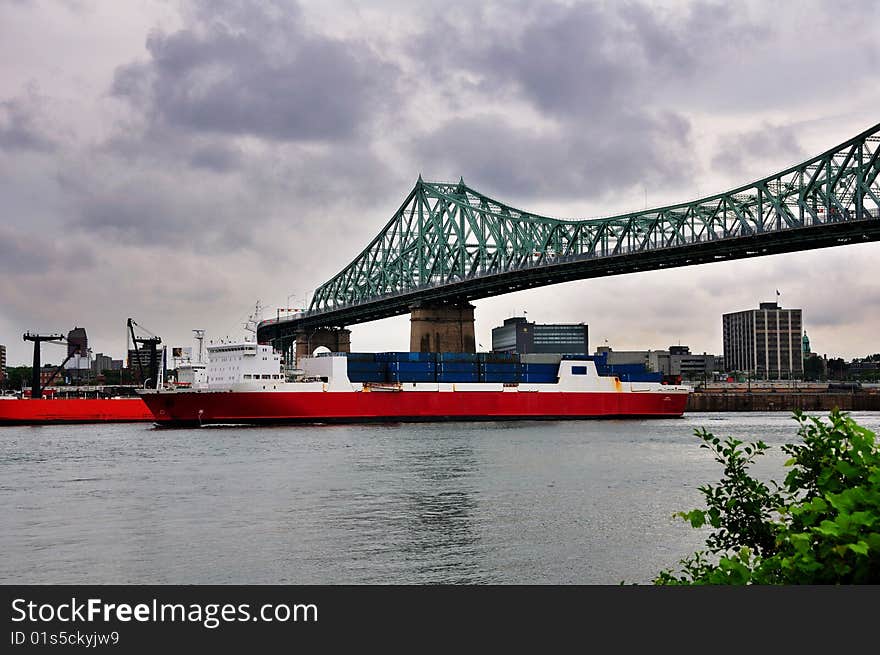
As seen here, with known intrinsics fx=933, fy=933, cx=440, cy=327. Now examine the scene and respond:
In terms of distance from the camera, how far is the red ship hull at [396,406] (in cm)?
5034

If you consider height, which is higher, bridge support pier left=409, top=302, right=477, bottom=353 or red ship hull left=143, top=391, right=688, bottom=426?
bridge support pier left=409, top=302, right=477, bottom=353

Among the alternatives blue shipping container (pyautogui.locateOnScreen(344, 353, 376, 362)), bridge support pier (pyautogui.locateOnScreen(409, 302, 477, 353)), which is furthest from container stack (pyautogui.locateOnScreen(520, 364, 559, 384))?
bridge support pier (pyautogui.locateOnScreen(409, 302, 477, 353))

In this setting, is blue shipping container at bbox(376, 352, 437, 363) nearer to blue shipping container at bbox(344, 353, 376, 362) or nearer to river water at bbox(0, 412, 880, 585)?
blue shipping container at bbox(344, 353, 376, 362)

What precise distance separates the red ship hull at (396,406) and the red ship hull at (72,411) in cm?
774

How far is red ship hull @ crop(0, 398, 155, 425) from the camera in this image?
55.7 meters

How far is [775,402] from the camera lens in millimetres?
89000

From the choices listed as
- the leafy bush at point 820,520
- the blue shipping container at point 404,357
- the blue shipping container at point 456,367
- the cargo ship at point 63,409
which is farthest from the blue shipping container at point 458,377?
the leafy bush at point 820,520

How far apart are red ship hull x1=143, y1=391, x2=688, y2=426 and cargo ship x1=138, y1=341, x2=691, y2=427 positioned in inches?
2.2

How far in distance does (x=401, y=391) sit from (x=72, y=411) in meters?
20.2

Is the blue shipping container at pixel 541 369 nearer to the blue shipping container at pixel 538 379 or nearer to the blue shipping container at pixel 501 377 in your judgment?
the blue shipping container at pixel 538 379
